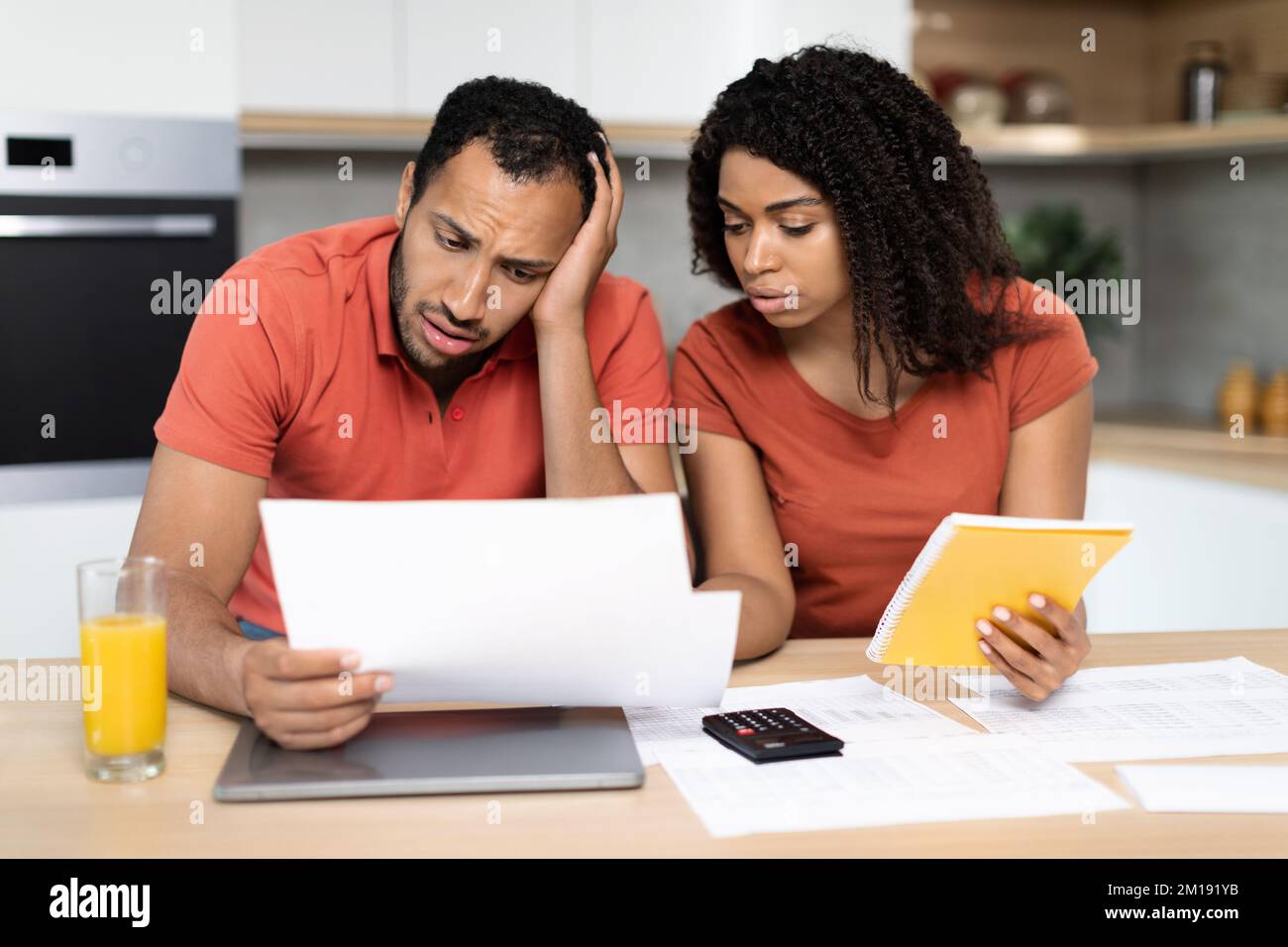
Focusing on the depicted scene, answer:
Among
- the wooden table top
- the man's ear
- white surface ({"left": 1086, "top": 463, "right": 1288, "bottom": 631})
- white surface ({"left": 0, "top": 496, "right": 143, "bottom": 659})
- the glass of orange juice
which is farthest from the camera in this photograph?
white surface ({"left": 1086, "top": 463, "right": 1288, "bottom": 631})

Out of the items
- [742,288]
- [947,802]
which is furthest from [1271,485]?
[947,802]

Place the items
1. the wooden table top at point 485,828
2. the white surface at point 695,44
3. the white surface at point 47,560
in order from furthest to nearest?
the white surface at point 695,44
the white surface at point 47,560
the wooden table top at point 485,828

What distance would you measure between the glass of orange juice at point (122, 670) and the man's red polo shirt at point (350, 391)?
43 centimetres

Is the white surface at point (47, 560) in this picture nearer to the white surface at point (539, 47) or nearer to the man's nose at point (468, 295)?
the white surface at point (539, 47)

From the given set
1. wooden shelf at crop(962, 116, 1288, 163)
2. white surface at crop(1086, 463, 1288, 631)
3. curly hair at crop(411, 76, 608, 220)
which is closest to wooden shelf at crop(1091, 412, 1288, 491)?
white surface at crop(1086, 463, 1288, 631)

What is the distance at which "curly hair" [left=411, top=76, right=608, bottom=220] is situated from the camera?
1513mm

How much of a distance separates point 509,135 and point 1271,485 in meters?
1.95

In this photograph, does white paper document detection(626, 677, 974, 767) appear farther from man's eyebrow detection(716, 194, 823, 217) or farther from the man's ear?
the man's ear

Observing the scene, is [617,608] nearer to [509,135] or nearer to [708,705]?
[708,705]

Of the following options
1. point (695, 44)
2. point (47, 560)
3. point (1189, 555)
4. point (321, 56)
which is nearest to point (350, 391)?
point (47, 560)

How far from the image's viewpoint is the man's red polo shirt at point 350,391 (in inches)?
56.8

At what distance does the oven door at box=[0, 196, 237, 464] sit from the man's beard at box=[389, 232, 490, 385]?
1054 millimetres

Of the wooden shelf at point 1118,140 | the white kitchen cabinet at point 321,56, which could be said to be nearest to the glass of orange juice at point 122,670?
the white kitchen cabinet at point 321,56
